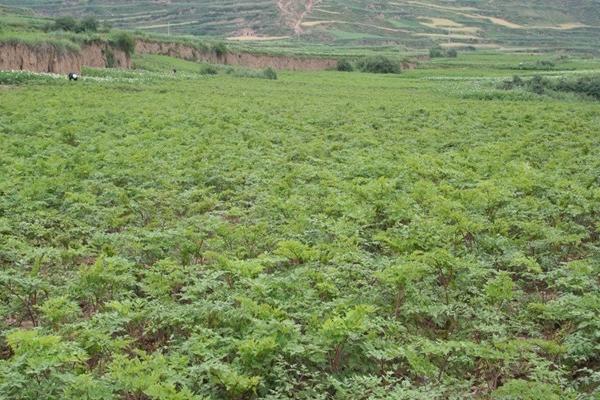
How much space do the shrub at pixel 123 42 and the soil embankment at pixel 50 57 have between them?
5.08 feet

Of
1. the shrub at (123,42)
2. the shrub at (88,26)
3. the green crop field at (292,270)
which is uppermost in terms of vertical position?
the shrub at (88,26)

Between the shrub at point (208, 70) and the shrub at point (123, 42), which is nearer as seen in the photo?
the shrub at point (123, 42)

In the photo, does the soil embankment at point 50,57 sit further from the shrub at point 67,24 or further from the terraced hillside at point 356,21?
the terraced hillside at point 356,21

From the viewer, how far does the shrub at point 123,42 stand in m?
63.1

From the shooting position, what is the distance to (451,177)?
48.8 feet

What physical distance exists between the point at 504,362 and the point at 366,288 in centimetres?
204

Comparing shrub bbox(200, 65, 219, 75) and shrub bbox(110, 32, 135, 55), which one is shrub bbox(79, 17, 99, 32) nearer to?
shrub bbox(110, 32, 135, 55)

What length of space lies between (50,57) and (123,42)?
14.5 m

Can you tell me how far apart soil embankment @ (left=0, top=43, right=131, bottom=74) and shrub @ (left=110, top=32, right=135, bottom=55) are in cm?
155

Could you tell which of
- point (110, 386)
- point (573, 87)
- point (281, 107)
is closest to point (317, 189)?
point (110, 386)

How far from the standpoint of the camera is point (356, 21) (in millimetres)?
149375

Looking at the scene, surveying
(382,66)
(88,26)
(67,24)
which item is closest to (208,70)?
(88,26)

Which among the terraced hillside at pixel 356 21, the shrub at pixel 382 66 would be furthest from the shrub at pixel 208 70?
the terraced hillside at pixel 356 21

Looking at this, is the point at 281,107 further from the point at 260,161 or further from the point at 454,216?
the point at 454,216
